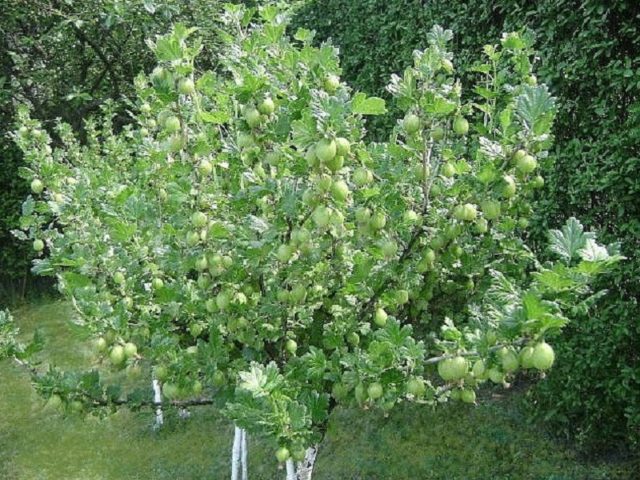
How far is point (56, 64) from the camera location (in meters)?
8.59

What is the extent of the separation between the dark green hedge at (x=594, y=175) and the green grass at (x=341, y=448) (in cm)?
30

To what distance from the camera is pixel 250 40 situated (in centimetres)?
215

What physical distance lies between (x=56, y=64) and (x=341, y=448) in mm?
6549

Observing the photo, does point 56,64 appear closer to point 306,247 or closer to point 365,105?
point 306,247

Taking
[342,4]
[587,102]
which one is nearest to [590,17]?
[587,102]

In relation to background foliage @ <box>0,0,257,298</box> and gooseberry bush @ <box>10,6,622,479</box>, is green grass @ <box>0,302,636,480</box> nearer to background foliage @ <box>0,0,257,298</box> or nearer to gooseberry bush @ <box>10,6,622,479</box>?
gooseberry bush @ <box>10,6,622,479</box>

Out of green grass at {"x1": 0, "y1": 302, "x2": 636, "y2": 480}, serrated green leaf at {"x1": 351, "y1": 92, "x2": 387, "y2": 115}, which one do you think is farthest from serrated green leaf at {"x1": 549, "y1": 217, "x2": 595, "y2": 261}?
green grass at {"x1": 0, "y1": 302, "x2": 636, "y2": 480}

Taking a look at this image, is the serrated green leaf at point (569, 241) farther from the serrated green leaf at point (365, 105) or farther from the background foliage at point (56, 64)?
the background foliage at point (56, 64)

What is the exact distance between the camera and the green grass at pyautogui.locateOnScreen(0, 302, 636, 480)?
415 centimetres

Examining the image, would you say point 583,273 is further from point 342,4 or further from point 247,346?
point 342,4

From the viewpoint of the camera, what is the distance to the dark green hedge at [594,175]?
3213 mm

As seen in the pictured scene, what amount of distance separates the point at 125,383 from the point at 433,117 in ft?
17.0

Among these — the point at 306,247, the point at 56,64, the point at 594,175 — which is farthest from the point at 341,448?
the point at 56,64

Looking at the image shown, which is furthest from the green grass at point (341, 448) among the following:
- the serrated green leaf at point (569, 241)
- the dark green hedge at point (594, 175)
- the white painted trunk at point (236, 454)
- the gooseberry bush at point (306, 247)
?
the serrated green leaf at point (569, 241)
